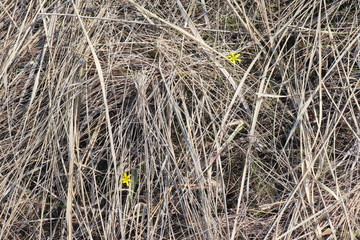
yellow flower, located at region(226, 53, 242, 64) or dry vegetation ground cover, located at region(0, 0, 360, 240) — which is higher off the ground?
yellow flower, located at region(226, 53, 242, 64)

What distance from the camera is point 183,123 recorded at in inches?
58.9

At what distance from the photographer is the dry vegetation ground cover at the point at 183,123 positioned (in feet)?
4.69

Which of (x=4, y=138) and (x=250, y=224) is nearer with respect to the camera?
(x=250, y=224)

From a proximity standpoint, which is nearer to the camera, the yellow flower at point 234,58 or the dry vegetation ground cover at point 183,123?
the dry vegetation ground cover at point 183,123

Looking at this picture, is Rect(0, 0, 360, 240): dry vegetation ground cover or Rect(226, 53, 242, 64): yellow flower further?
Rect(226, 53, 242, 64): yellow flower

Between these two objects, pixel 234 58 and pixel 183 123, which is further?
pixel 234 58

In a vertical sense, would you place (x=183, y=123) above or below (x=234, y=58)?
below

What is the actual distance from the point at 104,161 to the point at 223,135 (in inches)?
17.3

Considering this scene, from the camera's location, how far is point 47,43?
1.67 meters

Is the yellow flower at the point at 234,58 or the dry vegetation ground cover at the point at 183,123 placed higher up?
the yellow flower at the point at 234,58

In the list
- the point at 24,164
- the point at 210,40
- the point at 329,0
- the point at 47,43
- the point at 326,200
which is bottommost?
the point at 24,164

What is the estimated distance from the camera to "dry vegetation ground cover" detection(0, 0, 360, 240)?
143 centimetres

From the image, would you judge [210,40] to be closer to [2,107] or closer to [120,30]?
[120,30]

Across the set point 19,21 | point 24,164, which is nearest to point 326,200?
point 24,164
